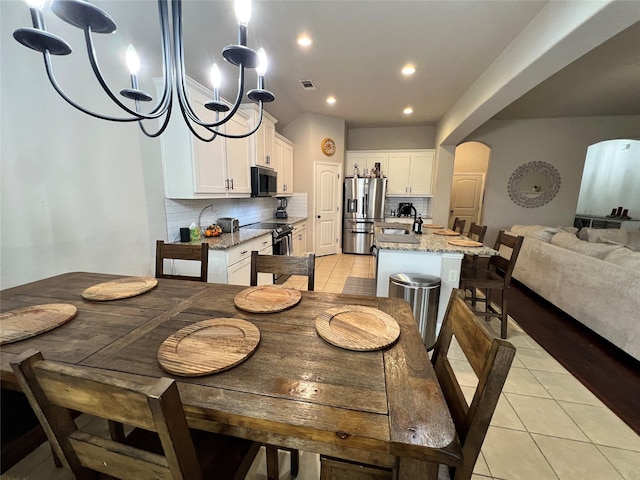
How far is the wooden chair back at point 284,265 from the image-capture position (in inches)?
64.6

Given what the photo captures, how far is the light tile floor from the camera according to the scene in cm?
130

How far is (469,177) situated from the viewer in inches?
284

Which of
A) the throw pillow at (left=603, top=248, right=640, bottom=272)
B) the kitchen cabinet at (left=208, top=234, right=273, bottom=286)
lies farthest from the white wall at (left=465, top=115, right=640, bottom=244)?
the kitchen cabinet at (left=208, top=234, right=273, bottom=286)

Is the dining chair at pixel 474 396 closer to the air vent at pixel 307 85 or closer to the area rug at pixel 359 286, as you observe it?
the area rug at pixel 359 286

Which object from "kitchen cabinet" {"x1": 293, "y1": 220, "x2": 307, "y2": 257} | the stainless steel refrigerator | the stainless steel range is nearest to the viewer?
the stainless steel range

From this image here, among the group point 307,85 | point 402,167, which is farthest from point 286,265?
point 402,167

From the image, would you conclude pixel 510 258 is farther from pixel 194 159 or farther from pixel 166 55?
pixel 194 159

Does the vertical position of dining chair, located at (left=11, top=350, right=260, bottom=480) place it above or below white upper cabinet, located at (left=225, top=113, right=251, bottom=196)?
below

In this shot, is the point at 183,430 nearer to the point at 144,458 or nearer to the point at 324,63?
the point at 144,458

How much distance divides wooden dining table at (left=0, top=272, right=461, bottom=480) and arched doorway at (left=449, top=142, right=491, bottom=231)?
725 cm

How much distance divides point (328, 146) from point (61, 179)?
4.39 meters

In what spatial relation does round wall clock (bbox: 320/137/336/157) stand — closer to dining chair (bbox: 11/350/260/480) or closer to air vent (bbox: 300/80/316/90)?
air vent (bbox: 300/80/316/90)

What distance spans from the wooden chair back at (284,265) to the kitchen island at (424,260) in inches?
39.0

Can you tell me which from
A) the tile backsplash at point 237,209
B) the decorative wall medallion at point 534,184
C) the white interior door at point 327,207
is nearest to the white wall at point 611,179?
the decorative wall medallion at point 534,184
